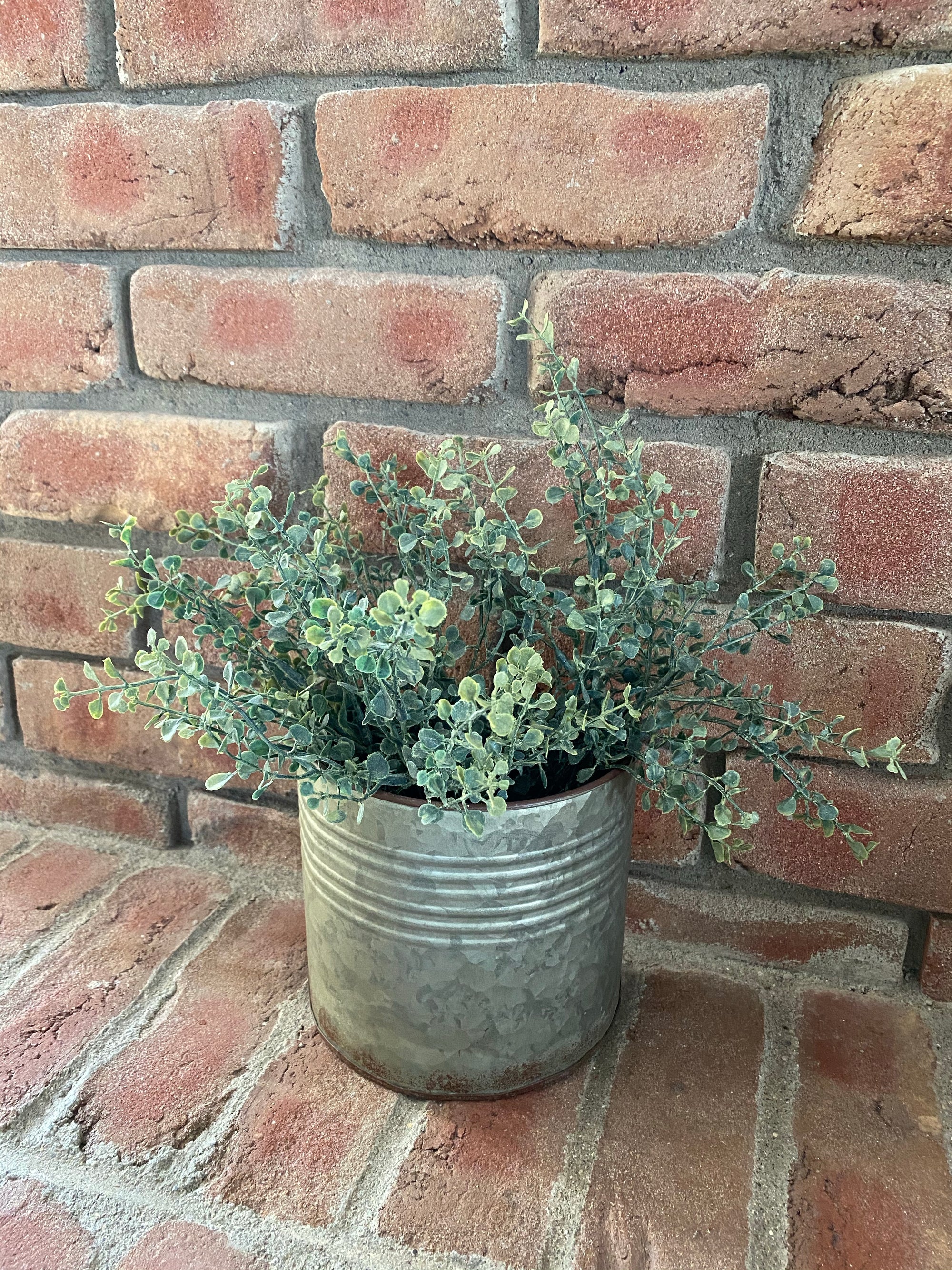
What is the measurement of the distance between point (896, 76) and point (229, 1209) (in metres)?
0.81

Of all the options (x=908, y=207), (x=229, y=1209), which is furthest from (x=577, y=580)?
(x=229, y=1209)

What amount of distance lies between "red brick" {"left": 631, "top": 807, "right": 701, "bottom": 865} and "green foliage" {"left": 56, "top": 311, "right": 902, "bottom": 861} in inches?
3.0

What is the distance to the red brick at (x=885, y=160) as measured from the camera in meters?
0.61

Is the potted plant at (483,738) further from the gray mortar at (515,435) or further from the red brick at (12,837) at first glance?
the red brick at (12,837)

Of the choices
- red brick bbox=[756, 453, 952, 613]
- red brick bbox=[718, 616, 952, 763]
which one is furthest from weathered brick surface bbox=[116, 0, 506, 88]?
red brick bbox=[718, 616, 952, 763]

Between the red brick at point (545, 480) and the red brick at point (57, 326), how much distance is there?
233mm

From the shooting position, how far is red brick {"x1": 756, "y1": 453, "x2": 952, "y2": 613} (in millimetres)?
675

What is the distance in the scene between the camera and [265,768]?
58cm

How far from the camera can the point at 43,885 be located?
0.89m

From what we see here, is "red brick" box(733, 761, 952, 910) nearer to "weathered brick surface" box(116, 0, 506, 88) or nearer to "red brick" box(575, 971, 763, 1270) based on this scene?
"red brick" box(575, 971, 763, 1270)

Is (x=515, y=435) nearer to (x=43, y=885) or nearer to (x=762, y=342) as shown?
(x=762, y=342)

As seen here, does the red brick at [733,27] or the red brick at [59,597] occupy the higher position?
the red brick at [733,27]

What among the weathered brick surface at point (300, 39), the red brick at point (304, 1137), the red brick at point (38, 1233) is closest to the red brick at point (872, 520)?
the weathered brick surface at point (300, 39)

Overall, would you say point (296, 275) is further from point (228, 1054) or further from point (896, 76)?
point (228, 1054)
